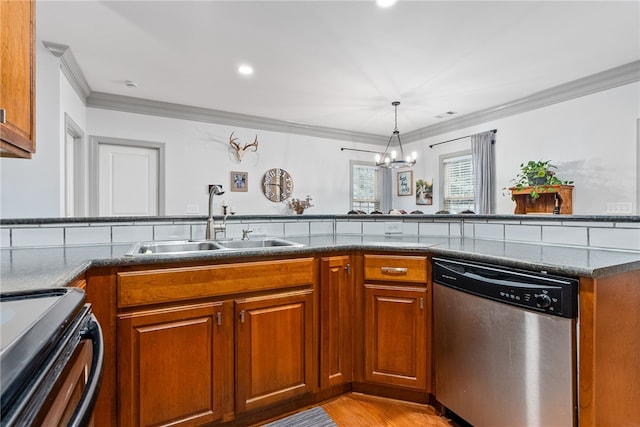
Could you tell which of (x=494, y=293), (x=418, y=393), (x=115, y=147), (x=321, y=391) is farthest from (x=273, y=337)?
(x=115, y=147)

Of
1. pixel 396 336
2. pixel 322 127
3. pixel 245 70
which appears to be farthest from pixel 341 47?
pixel 322 127

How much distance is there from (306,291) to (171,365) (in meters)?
0.74

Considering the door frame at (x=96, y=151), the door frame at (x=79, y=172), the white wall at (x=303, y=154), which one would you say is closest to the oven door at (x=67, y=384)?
the white wall at (x=303, y=154)

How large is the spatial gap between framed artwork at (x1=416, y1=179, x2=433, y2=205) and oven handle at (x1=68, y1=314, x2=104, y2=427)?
5.26 m

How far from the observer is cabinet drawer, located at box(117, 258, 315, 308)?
1.41 metres

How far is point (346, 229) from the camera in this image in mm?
2699

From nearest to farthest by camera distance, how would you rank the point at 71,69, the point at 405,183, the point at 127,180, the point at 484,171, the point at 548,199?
1. the point at 71,69
2. the point at 548,199
3. the point at 127,180
4. the point at 484,171
5. the point at 405,183

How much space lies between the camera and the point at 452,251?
1.66 meters

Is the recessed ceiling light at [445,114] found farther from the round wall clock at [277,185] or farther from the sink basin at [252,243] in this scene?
the sink basin at [252,243]

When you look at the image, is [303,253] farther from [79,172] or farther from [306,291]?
[79,172]

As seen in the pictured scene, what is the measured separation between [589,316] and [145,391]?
184 centimetres

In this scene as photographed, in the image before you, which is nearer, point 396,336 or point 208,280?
point 208,280

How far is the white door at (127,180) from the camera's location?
3.88m

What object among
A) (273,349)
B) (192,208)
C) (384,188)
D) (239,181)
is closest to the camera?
(273,349)
